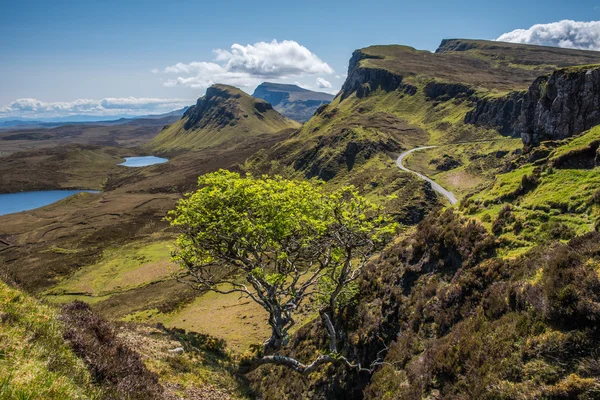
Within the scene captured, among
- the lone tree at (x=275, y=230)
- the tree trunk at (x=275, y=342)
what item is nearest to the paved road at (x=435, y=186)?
the lone tree at (x=275, y=230)

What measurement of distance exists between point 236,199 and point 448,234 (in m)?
12.1

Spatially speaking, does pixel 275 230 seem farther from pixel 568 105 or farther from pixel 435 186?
pixel 435 186

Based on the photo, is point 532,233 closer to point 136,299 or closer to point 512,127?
point 136,299

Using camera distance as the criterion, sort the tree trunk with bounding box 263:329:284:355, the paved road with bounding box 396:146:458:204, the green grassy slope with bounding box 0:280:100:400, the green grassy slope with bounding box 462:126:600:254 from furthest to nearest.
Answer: the paved road with bounding box 396:146:458:204, the tree trunk with bounding box 263:329:284:355, the green grassy slope with bounding box 462:126:600:254, the green grassy slope with bounding box 0:280:100:400

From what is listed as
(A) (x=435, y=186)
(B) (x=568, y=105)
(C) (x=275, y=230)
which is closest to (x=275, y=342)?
(C) (x=275, y=230)

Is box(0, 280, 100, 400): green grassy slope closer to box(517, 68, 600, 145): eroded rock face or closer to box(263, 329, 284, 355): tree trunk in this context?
box(263, 329, 284, 355): tree trunk

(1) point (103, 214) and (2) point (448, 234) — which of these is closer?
(2) point (448, 234)

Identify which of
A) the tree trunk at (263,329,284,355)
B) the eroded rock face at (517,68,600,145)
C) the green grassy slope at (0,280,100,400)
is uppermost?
the eroded rock face at (517,68,600,145)

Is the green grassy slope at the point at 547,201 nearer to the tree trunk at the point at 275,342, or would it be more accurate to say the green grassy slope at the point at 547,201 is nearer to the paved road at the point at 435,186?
the tree trunk at the point at 275,342

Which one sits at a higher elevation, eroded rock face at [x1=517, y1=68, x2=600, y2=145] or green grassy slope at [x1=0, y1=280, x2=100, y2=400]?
eroded rock face at [x1=517, y1=68, x2=600, y2=145]

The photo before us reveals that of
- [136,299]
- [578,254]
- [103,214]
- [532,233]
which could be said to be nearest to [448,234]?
[532,233]

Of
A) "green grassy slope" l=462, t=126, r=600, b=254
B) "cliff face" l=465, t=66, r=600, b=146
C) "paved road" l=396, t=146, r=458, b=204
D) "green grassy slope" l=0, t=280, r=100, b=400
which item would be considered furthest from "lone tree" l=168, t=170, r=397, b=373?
"paved road" l=396, t=146, r=458, b=204

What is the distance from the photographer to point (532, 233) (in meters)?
14.0

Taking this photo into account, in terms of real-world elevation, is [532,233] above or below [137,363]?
above
